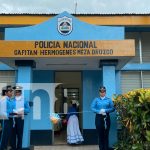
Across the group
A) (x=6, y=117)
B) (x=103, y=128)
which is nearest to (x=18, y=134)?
(x=6, y=117)

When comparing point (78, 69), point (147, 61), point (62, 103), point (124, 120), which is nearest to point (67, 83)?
point (62, 103)

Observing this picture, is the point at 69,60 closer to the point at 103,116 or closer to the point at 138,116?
the point at 103,116

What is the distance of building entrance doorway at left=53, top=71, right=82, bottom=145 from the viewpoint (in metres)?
12.1

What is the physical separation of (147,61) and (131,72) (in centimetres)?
68

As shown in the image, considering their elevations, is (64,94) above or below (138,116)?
above

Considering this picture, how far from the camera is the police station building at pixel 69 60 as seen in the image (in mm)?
9336

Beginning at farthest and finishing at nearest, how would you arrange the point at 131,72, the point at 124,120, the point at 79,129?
the point at 131,72
the point at 79,129
the point at 124,120

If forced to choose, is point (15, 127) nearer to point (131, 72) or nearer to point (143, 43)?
point (131, 72)

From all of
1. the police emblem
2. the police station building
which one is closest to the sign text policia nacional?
the police station building

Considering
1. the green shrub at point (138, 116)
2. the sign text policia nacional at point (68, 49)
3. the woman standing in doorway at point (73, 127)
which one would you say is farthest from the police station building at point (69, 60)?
the green shrub at point (138, 116)

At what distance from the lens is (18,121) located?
881cm

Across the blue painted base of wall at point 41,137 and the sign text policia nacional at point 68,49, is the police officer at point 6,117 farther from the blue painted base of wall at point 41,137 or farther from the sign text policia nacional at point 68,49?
the blue painted base of wall at point 41,137

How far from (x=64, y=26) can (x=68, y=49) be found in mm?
830

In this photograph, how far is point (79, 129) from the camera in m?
11.4
